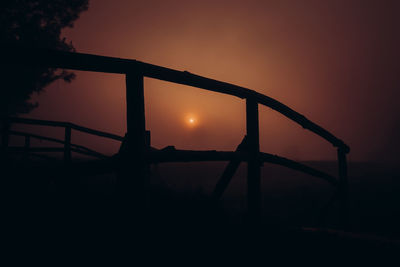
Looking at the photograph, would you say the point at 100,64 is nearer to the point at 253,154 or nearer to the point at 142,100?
the point at 142,100

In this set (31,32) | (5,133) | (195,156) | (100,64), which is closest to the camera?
(100,64)

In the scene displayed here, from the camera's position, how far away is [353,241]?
255cm

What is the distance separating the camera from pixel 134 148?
1815mm

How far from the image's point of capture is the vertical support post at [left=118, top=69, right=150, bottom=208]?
1813mm

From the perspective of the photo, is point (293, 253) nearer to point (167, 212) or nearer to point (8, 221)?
point (167, 212)

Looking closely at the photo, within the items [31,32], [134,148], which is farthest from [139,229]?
[31,32]

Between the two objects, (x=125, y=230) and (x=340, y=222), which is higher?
(x=125, y=230)

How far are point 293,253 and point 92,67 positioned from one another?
2404 mm

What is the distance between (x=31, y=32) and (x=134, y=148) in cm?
1477

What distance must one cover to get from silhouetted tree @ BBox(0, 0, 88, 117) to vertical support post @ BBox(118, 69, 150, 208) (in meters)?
12.7

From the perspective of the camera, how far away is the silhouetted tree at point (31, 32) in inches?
463

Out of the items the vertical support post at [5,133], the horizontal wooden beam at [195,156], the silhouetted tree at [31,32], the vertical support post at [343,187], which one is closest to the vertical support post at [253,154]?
the horizontal wooden beam at [195,156]

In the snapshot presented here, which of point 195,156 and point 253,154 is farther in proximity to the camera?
point 253,154

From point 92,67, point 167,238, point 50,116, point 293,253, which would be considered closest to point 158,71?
point 92,67
